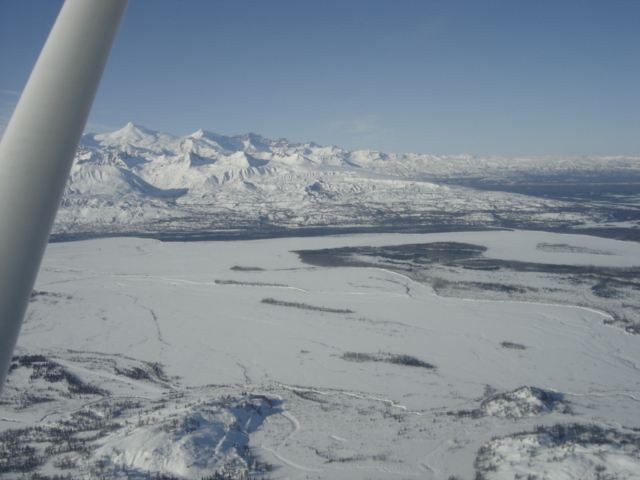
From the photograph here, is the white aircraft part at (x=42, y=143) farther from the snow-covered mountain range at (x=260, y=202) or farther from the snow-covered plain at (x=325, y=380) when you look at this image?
the snow-covered mountain range at (x=260, y=202)

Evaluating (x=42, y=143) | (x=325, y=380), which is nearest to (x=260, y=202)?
(x=325, y=380)

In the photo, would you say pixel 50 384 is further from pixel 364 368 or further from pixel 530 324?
pixel 530 324

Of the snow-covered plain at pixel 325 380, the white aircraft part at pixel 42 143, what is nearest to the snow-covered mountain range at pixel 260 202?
the snow-covered plain at pixel 325 380

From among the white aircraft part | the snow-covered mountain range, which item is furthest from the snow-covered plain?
the snow-covered mountain range

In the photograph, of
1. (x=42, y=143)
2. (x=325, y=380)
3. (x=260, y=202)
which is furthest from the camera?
(x=260, y=202)

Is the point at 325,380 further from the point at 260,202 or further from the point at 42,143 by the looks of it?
the point at 260,202

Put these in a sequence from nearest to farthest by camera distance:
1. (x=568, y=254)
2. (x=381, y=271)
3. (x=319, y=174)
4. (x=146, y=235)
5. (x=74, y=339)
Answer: (x=74, y=339) → (x=381, y=271) → (x=568, y=254) → (x=146, y=235) → (x=319, y=174)

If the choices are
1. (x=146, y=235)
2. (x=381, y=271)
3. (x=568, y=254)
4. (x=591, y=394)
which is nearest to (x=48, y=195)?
(x=591, y=394)
